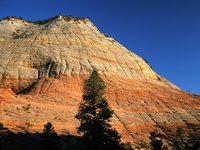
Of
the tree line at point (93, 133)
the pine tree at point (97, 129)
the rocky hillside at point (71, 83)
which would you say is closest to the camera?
the tree line at point (93, 133)

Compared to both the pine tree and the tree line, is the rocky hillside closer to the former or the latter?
the tree line

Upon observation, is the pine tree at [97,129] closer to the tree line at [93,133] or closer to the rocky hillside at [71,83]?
the tree line at [93,133]

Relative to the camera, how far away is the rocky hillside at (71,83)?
52.5m

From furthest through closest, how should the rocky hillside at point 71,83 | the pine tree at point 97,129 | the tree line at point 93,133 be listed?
1. the rocky hillside at point 71,83
2. the pine tree at point 97,129
3. the tree line at point 93,133

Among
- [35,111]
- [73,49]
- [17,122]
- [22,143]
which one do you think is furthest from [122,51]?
[22,143]

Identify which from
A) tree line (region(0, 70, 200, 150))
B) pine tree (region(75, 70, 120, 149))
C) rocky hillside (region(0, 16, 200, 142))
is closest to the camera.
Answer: tree line (region(0, 70, 200, 150))

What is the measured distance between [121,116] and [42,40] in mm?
34347

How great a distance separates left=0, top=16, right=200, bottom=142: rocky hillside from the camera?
52.5 m

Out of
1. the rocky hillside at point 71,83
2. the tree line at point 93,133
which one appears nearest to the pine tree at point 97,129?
the tree line at point 93,133

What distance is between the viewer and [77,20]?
3927 inches

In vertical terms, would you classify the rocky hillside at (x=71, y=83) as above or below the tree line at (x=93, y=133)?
above

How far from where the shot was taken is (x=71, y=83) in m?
65.6

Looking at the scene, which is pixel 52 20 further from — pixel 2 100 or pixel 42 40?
pixel 2 100

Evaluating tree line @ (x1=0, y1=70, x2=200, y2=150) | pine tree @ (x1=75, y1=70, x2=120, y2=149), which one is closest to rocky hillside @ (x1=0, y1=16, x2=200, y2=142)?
tree line @ (x1=0, y1=70, x2=200, y2=150)
